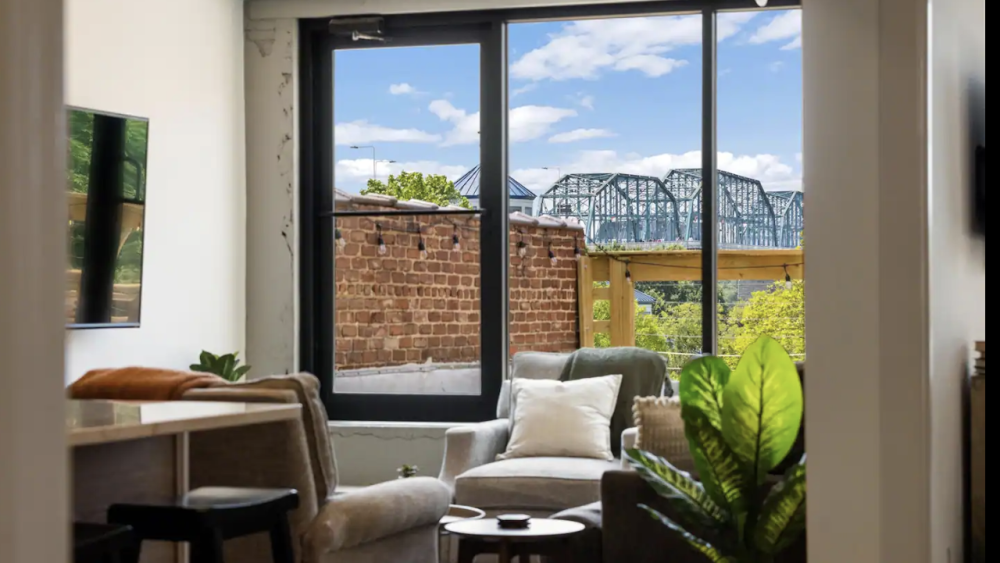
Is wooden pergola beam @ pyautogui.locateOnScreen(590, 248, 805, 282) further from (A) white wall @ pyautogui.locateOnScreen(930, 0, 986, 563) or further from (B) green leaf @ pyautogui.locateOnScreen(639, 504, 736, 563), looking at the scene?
(B) green leaf @ pyautogui.locateOnScreen(639, 504, 736, 563)

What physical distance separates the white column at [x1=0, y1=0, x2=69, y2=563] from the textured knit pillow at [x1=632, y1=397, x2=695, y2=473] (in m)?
3.58

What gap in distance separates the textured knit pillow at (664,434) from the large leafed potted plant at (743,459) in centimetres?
52

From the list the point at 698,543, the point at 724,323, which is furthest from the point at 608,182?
the point at 698,543

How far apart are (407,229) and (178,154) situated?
4.39 ft

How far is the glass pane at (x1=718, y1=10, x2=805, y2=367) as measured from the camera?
19.0 ft

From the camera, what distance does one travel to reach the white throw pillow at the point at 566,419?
206 inches

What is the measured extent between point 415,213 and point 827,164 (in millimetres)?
3664

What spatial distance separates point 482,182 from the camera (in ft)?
20.1

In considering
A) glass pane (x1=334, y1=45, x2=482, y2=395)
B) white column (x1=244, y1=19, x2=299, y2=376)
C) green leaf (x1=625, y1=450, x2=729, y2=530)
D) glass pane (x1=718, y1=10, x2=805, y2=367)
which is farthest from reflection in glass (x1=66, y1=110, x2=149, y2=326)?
glass pane (x1=718, y1=10, x2=805, y2=367)

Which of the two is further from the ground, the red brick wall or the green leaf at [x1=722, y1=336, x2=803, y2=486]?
the red brick wall

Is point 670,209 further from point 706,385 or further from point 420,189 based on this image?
point 706,385

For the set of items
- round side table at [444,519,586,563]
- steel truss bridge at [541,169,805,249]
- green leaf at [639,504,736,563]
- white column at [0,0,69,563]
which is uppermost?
steel truss bridge at [541,169,805,249]

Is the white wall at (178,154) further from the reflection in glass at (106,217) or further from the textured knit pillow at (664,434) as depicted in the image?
the textured knit pillow at (664,434)

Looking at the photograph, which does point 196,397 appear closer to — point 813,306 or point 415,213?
point 813,306
